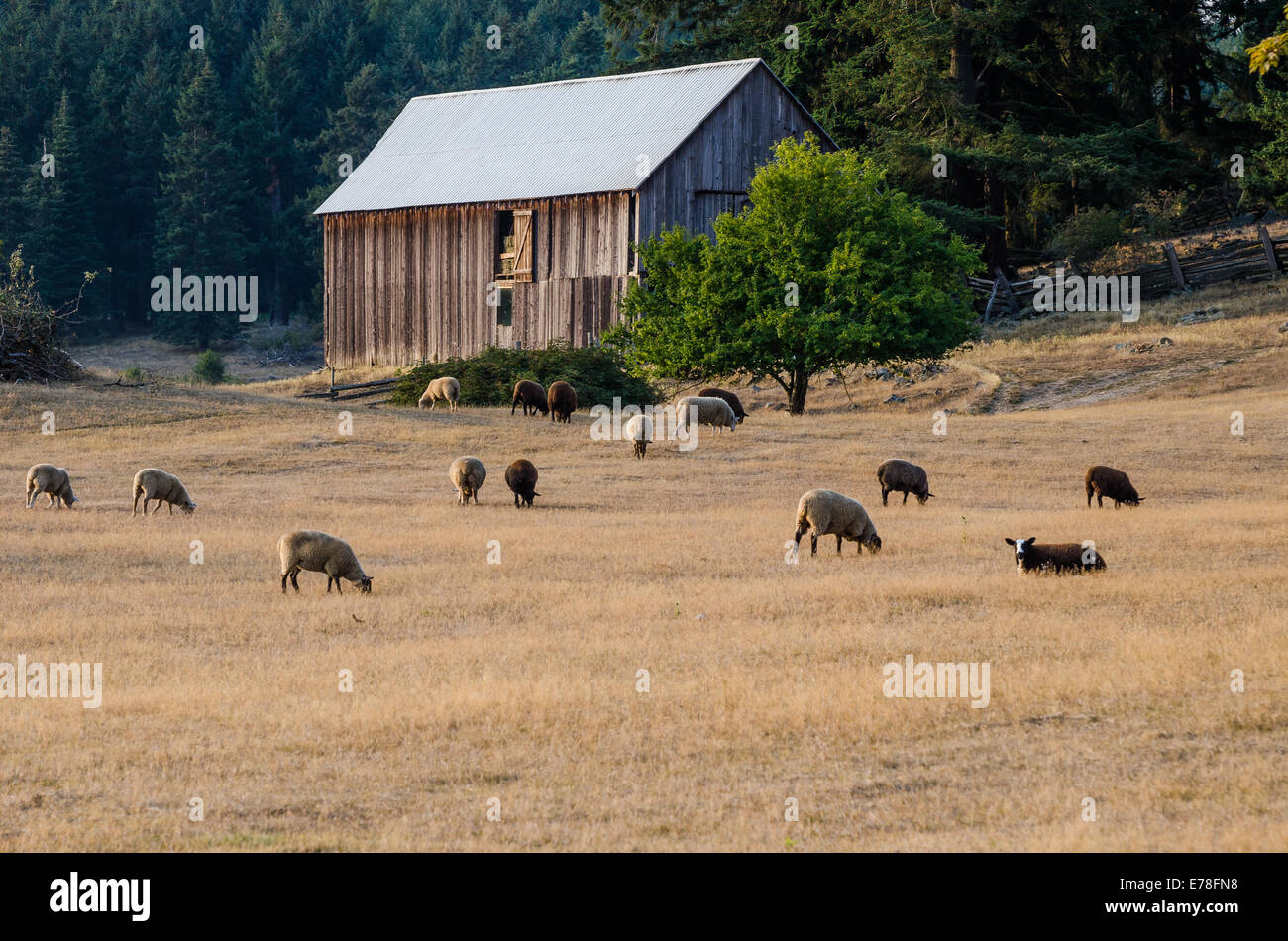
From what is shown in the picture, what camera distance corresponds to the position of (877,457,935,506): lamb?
27359 mm

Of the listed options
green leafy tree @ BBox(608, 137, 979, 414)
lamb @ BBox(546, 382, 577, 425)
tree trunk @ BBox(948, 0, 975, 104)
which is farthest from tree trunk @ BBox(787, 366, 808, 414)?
tree trunk @ BBox(948, 0, 975, 104)

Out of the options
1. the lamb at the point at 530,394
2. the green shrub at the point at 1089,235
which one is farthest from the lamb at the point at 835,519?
the green shrub at the point at 1089,235

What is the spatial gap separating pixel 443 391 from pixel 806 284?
11.1 metres

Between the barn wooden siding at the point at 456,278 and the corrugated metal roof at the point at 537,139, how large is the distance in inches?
23.6

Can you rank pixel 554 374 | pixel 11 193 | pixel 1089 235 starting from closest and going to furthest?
1. pixel 554 374
2. pixel 1089 235
3. pixel 11 193

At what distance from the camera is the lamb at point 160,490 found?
87.4 feet

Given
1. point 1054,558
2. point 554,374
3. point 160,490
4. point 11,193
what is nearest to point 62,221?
point 11,193

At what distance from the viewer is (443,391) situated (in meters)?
44.9

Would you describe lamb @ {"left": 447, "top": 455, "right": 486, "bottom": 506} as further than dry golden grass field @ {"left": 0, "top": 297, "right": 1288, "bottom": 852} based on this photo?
Yes

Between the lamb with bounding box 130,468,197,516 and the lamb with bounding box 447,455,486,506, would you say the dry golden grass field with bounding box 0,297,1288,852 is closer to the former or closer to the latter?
the lamb with bounding box 130,468,197,516

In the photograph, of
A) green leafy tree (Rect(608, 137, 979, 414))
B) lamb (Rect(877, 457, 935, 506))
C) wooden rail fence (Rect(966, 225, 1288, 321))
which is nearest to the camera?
lamb (Rect(877, 457, 935, 506))

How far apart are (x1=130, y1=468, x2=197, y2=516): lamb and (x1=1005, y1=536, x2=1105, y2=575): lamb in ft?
48.1

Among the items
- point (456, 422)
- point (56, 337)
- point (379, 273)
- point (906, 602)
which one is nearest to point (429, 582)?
point (906, 602)

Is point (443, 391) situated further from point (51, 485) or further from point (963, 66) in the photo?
point (963, 66)
